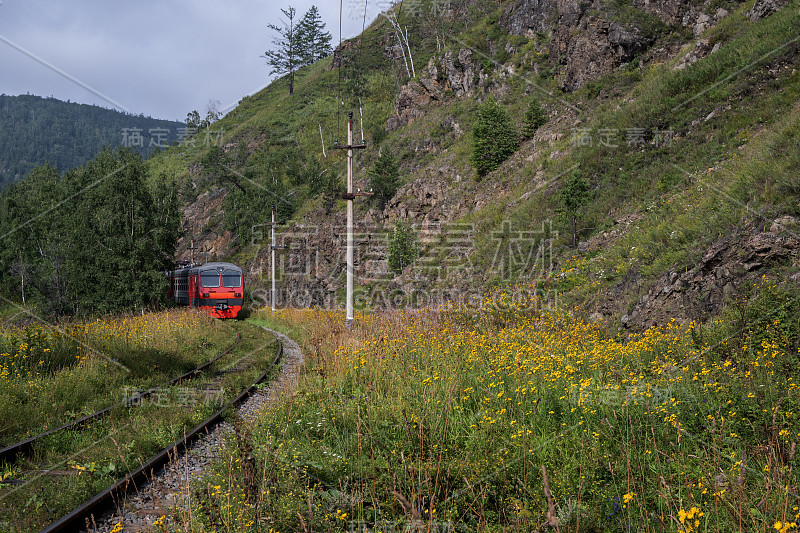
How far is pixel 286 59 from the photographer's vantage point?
314 ft

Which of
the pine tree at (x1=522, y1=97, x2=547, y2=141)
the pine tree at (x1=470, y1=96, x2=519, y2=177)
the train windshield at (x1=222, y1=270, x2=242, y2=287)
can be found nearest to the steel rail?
the train windshield at (x1=222, y1=270, x2=242, y2=287)

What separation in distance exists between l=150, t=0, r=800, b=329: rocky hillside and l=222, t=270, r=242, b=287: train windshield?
7302 millimetres

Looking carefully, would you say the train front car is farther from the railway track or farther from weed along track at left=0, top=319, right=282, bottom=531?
the railway track

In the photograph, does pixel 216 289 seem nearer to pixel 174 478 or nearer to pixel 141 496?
pixel 174 478

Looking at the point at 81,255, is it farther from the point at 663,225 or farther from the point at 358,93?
the point at 358,93

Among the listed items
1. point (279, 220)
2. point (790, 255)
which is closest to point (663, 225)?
point (790, 255)

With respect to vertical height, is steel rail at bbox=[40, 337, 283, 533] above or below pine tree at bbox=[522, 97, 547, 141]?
below

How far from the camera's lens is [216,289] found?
82.1 feet

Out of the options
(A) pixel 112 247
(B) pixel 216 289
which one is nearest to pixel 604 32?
(B) pixel 216 289

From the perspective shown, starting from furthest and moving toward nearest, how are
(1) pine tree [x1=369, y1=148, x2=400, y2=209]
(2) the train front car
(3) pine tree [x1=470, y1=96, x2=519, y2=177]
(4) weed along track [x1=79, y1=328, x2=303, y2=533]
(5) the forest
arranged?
(1) pine tree [x1=369, y1=148, x2=400, y2=209], (5) the forest, (3) pine tree [x1=470, y1=96, x2=519, y2=177], (2) the train front car, (4) weed along track [x1=79, y1=328, x2=303, y2=533]

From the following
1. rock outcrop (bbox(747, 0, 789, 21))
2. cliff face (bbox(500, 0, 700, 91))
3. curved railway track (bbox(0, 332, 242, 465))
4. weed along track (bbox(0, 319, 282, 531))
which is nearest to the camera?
weed along track (bbox(0, 319, 282, 531))

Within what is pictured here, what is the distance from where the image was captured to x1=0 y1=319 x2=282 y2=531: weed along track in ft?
12.9

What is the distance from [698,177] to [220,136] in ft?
279

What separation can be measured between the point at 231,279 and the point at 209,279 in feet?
3.81
